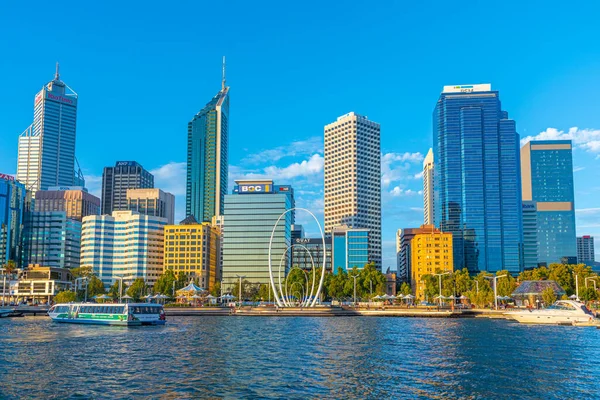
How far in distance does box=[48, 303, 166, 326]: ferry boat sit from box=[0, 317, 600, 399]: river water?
21.0 m

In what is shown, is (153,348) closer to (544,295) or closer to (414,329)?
(414,329)

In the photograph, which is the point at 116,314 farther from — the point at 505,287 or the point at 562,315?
the point at 505,287

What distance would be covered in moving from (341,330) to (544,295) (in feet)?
227

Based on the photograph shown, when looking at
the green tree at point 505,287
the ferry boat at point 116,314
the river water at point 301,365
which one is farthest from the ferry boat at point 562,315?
the ferry boat at point 116,314

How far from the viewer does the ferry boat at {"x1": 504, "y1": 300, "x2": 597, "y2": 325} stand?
115125mm

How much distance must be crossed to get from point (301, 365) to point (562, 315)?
77.8m

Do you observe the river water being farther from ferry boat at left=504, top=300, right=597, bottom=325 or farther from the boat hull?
ferry boat at left=504, top=300, right=597, bottom=325

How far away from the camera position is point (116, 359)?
62625 mm

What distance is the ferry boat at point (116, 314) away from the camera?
373ft

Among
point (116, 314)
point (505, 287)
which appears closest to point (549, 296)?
point (505, 287)

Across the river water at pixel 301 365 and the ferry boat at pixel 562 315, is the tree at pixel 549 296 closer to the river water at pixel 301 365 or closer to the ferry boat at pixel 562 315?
the ferry boat at pixel 562 315

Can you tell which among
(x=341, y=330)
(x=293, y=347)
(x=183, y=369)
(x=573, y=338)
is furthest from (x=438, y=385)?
(x=341, y=330)

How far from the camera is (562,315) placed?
11650cm

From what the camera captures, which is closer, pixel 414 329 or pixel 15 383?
pixel 15 383
